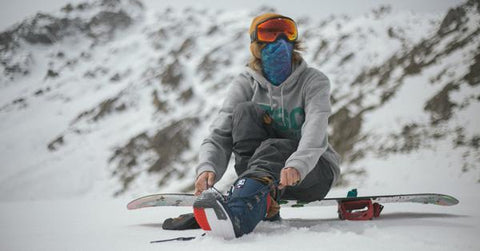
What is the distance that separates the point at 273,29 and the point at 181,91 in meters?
48.4

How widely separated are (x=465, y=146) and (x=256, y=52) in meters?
11.3

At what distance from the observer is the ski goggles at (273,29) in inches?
118

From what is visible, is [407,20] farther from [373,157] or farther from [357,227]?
[357,227]

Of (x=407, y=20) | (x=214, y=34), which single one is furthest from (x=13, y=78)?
(x=407, y=20)

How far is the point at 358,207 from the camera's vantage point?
312cm

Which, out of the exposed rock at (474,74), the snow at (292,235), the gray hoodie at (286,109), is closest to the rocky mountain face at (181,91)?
the exposed rock at (474,74)

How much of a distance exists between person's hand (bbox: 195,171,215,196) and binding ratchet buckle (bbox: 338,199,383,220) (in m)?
1.28

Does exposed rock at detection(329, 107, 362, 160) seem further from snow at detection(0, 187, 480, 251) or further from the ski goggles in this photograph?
the ski goggles

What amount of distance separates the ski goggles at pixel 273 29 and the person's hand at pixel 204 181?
52.2 inches

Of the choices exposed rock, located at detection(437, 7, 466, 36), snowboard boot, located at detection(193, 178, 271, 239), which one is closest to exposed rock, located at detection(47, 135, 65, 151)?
exposed rock, located at detection(437, 7, 466, 36)

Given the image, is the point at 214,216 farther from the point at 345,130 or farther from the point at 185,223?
the point at 345,130

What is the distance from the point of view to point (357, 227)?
95.5 inches

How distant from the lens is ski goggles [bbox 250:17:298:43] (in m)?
3.01

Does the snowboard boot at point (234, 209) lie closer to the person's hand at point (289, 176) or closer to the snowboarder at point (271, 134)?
the snowboarder at point (271, 134)
